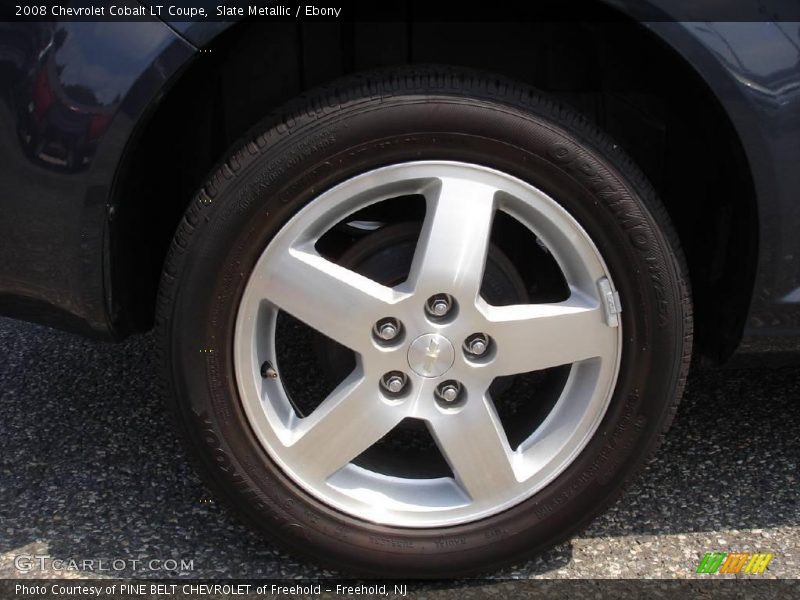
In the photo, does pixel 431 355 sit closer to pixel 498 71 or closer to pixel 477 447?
pixel 477 447

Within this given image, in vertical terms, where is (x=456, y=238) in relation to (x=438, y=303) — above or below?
above

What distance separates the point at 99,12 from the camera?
1495 mm

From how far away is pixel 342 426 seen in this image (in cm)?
171

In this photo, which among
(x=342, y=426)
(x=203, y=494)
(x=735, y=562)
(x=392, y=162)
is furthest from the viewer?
(x=203, y=494)

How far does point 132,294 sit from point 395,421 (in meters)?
0.55

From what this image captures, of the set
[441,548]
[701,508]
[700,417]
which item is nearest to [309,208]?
[441,548]

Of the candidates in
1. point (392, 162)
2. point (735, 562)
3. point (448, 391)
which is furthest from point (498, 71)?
point (735, 562)

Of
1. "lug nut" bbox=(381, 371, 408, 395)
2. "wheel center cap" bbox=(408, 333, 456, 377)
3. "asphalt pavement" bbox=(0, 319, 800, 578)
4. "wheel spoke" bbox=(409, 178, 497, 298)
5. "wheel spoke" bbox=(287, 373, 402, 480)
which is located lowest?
"asphalt pavement" bbox=(0, 319, 800, 578)

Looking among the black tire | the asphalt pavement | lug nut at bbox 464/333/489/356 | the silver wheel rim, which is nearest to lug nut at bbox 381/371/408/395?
the silver wheel rim

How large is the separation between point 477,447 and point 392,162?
55 centimetres

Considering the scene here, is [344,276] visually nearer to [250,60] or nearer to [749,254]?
[250,60]

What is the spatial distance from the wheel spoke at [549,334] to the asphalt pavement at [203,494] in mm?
334

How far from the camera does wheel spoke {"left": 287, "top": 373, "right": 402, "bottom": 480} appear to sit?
5.57ft

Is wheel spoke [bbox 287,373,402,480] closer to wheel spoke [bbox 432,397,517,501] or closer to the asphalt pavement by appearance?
wheel spoke [bbox 432,397,517,501]
